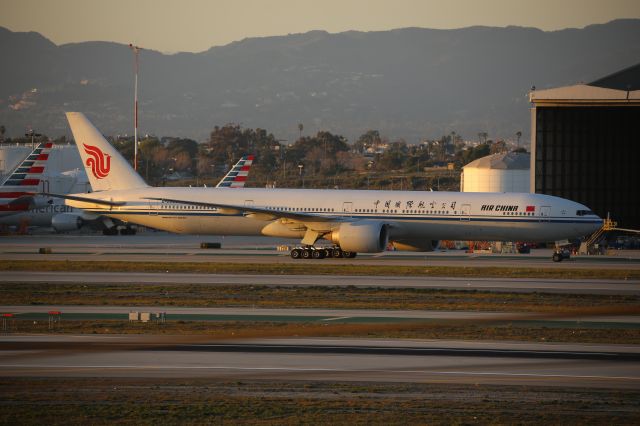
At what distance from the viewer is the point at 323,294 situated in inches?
1355

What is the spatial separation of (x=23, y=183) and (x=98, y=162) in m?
15.1

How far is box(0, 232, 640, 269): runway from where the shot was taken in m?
48.2

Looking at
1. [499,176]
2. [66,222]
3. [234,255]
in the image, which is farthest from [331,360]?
[499,176]

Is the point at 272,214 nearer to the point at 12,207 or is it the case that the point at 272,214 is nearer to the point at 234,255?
the point at 234,255

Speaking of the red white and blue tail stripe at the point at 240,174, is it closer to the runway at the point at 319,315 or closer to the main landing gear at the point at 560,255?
the main landing gear at the point at 560,255

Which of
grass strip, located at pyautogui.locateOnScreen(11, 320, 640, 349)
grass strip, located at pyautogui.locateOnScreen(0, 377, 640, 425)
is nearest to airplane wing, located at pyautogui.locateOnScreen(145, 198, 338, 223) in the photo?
grass strip, located at pyautogui.locateOnScreen(11, 320, 640, 349)

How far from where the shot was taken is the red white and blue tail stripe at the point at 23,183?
6825 centimetres

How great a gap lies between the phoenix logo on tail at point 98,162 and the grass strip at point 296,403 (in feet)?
123

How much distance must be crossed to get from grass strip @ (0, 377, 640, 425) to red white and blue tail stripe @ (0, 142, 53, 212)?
5151 cm

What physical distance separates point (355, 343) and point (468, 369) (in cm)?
389

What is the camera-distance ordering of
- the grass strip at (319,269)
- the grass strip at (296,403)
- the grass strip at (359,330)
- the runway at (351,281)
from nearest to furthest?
the grass strip at (296,403) → the grass strip at (359,330) → the runway at (351,281) → the grass strip at (319,269)

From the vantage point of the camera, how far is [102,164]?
184ft

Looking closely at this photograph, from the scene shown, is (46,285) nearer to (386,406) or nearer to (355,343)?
(355,343)

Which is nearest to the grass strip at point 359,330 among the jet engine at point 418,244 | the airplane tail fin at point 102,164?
the jet engine at point 418,244
